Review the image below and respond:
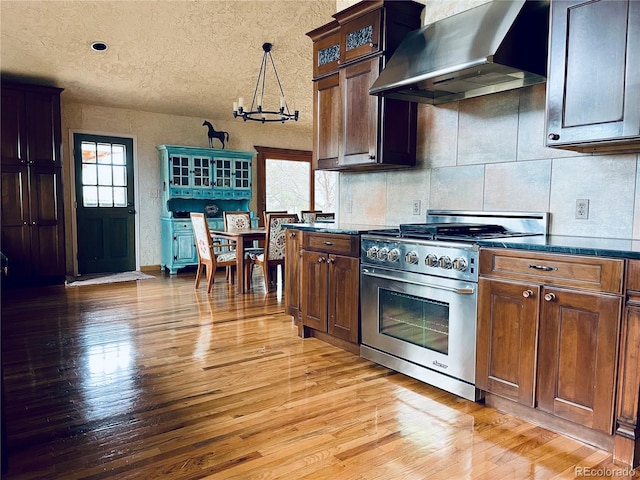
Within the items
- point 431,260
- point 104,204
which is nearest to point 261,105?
point 104,204

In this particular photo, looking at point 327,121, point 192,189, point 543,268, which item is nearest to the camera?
point 543,268

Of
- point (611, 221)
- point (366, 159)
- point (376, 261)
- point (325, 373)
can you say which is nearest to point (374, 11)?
point (366, 159)

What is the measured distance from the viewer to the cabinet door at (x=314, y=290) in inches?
134

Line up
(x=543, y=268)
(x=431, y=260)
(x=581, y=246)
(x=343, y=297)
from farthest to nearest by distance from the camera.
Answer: (x=343, y=297) → (x=431, y=260) → (x=543, y=268) → (x=581, y=246)

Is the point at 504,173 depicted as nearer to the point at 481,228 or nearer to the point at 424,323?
the point at 481,228

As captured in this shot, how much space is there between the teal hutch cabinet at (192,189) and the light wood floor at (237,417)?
3.23m

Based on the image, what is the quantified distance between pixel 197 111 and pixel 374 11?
4.76 m

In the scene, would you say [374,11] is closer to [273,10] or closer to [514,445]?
[273,10]

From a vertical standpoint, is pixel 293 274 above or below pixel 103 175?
below

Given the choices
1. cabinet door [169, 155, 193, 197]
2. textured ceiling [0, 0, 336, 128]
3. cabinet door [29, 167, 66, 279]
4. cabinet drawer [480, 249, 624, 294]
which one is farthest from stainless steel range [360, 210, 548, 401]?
cabinet door [169, 155, 193, 197]

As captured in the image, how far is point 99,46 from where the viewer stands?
524 cm

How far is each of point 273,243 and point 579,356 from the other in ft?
12.8

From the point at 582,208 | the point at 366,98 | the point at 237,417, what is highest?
the point at 366,98

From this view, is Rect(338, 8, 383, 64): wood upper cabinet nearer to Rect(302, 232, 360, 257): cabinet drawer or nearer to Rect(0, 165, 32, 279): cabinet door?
Rect(302, 232, 360, 257): cabinet drawer
